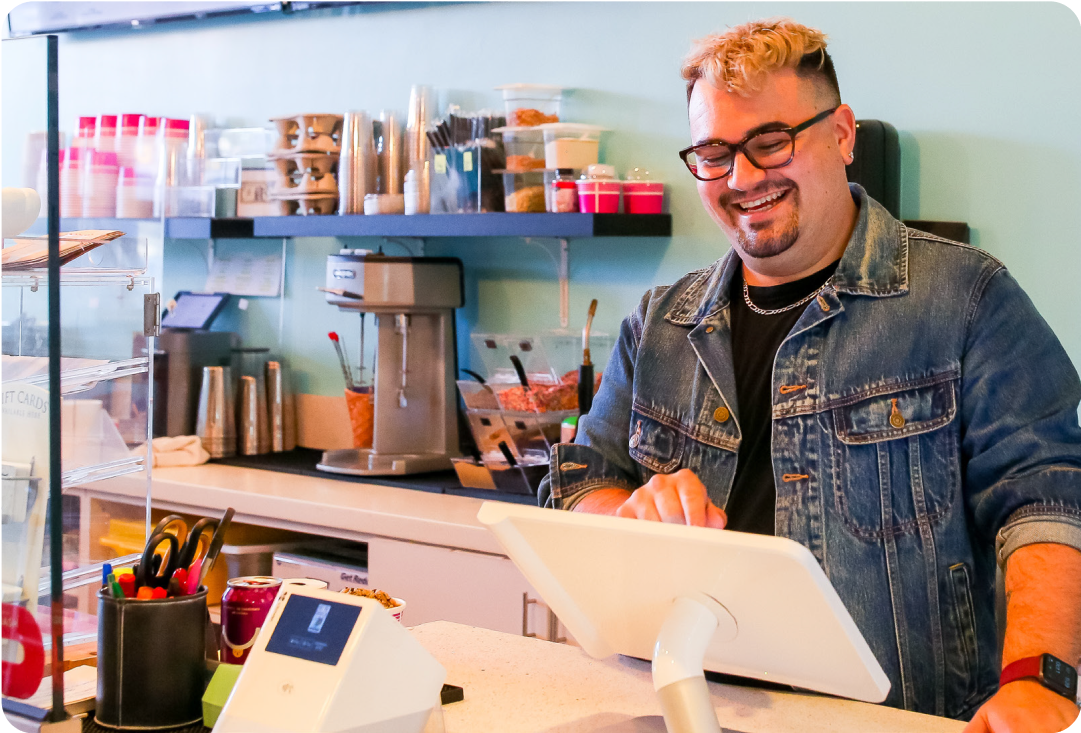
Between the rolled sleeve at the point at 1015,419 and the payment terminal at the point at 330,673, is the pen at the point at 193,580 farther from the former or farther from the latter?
the rolled sleeve at the point at 1015,419

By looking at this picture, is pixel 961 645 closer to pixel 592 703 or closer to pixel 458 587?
pixel 592 703

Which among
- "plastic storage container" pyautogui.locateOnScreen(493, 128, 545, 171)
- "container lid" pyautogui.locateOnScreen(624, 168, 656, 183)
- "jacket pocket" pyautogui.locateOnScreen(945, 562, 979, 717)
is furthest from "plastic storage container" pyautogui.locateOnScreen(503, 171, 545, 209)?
"jacket pocket" pyautogui.locateOnScreen(945, 562, 979, 717)

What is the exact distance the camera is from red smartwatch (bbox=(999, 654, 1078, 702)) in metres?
Answer: 1.28

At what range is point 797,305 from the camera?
5.76ft

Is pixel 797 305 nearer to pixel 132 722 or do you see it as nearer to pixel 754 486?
pixel 754 486

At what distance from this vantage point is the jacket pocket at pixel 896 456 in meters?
1.60

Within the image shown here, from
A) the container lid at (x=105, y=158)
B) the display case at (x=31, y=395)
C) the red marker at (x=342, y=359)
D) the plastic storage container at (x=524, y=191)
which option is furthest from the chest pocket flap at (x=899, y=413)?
the container lid at (x=105, y=158)

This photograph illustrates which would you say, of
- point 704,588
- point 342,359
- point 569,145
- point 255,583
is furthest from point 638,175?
point 704,588

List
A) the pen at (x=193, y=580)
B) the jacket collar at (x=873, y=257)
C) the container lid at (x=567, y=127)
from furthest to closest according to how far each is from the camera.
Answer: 1. the container lid at (x=567, y=127)
2. the jacket collar at (x=873, y=257)
3. the pen at (x=193, y=580)

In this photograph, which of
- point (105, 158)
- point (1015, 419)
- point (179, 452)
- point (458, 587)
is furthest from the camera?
point (105, 158)

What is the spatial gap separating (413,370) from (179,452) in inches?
30.8

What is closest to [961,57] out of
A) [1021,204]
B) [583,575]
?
[1021,204]

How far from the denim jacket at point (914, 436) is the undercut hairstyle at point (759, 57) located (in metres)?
0.22

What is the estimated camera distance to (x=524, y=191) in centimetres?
309
